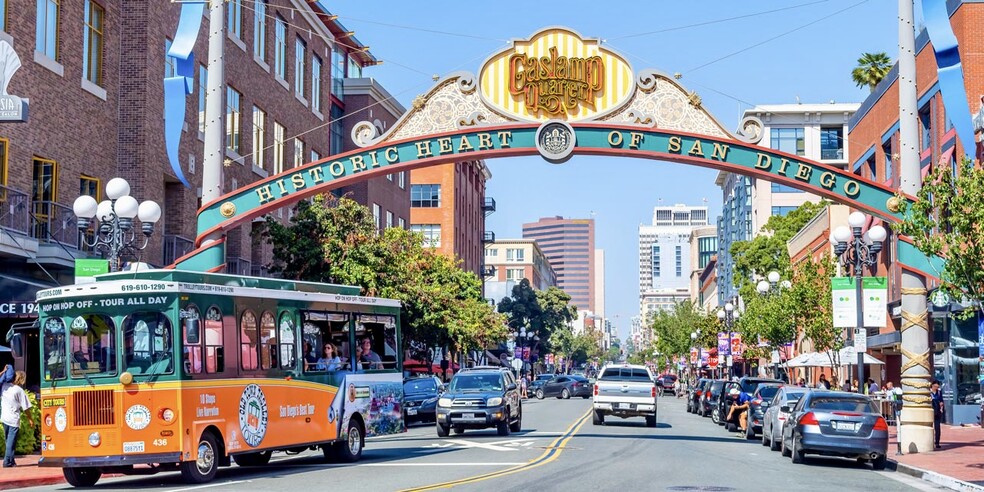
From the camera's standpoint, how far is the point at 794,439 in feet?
79.1

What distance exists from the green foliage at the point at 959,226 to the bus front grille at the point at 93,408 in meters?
14.0

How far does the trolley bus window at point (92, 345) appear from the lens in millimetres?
18578

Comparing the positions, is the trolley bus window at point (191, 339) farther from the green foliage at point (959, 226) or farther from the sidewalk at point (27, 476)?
the green foliage at point (959, 226)

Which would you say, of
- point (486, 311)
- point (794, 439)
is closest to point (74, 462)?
point (794, 439)

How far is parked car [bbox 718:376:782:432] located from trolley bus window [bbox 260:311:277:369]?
66.3 ft

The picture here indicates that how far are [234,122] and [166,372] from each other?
1046 inches

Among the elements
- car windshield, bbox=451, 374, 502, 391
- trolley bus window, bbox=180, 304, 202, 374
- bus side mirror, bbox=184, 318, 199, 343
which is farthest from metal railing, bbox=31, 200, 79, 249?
bus side mirror, bbox=184, 318, 199, 343

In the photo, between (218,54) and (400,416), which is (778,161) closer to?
(400,416)

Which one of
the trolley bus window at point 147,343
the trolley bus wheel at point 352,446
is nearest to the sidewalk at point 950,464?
the trolley bus wheel at point 352,446

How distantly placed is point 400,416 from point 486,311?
142 ft

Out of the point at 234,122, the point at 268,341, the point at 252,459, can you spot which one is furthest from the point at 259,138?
the point at 268,341

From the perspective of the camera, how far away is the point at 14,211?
92.7 ft

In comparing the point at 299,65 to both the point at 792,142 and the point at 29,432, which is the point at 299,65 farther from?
the point at 792,142

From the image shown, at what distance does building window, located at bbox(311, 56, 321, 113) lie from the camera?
186 ft
